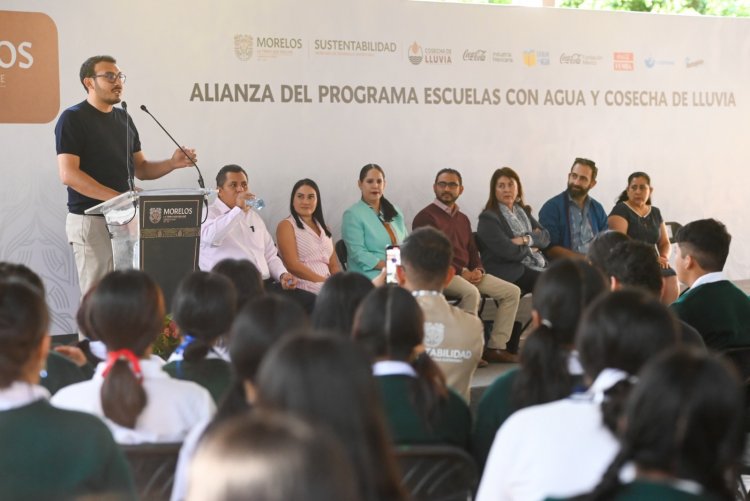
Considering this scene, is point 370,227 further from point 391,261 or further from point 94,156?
point 94,156

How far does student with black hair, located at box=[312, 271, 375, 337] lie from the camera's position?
2.94 metres

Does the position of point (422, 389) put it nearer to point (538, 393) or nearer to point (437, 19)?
point (538, 393)

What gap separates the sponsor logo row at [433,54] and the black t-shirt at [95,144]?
1453 millimetres

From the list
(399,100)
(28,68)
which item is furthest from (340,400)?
(399,100)

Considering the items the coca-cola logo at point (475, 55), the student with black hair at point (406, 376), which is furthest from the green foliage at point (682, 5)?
the student with black hair at point (406, 376)

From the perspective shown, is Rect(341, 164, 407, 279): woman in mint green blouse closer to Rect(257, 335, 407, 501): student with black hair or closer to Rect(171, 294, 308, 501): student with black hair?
Rect(171, 294, 308, 501): student with black hair

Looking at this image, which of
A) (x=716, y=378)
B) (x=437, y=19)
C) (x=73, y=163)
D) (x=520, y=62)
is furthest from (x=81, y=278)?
(x=716, y=378)

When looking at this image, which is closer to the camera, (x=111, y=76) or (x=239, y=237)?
(x=111, y=76)

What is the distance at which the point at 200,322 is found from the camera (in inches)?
111

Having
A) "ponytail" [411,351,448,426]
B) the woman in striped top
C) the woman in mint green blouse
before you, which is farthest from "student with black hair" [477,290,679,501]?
the woman in mint green blouse

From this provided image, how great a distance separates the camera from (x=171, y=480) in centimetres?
216

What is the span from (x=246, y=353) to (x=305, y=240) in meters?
4.65

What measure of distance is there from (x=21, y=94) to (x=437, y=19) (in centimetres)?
316

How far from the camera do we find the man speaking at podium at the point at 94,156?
5.52m
